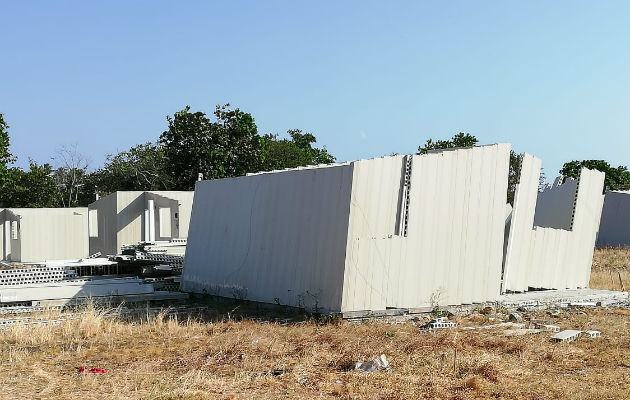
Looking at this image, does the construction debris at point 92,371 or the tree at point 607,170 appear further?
the tree at point 607,170

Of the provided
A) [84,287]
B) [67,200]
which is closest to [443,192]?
[84,287]

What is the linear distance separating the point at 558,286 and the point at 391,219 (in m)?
5.95

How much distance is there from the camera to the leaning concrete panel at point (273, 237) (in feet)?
41.3

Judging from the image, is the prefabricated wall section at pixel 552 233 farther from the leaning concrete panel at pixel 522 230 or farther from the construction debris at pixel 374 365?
the construction debris at pixel 374 365

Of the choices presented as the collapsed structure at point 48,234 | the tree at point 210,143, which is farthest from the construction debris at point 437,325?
the tree at point 210,143

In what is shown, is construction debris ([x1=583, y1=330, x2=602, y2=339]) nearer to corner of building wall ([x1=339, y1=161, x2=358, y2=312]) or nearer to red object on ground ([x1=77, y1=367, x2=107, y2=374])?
corner of building wall ([x1=339, y1=161, x2=358, y2=312])

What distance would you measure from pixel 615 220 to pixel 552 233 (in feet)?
68.4

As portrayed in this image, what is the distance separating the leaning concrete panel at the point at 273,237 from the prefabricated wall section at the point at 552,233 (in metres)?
4.24

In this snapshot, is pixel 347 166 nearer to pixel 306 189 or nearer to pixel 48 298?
pixel 306 189

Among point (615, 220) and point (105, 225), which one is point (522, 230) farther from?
point (615, 220)

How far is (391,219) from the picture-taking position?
42.0 ft

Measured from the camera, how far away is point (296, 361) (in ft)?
30.1

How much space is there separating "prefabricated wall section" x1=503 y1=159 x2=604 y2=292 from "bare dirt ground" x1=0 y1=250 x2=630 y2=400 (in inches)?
97.4

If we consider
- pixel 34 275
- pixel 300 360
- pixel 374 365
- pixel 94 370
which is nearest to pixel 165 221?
pixel 34 275
